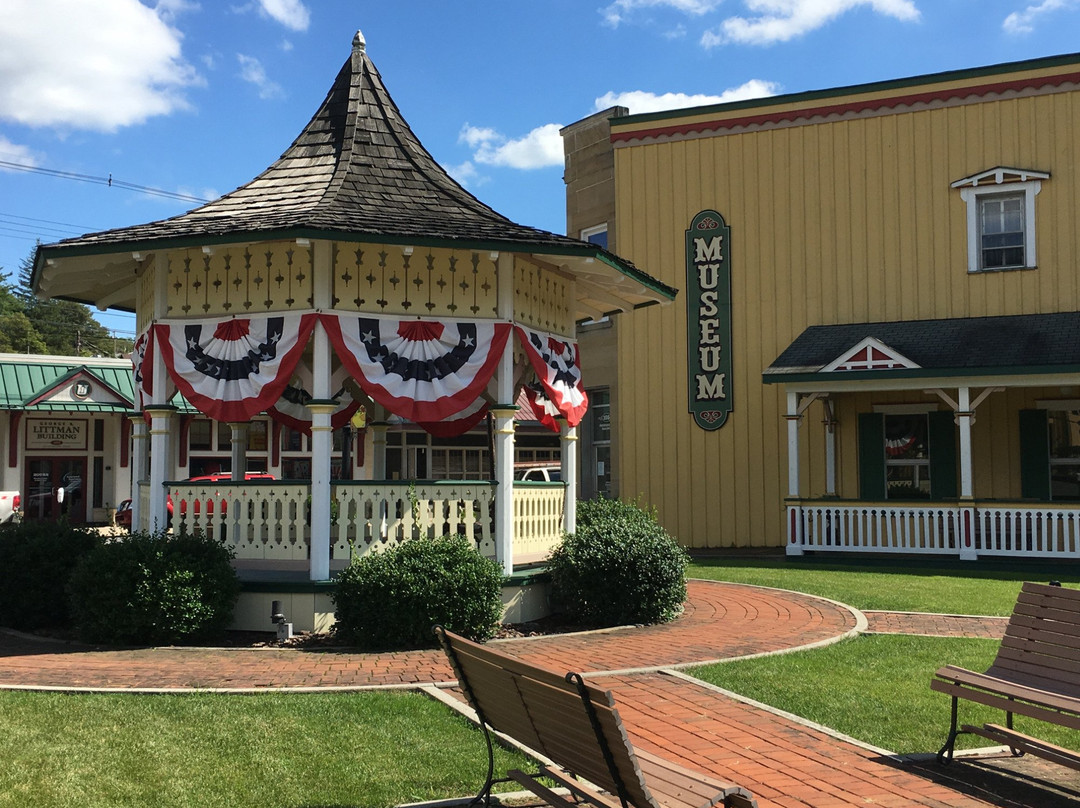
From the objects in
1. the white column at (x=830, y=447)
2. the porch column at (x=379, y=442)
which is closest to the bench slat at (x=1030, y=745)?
the porch column at (x=379, y=442)

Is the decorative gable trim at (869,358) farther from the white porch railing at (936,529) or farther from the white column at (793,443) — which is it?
the white porch railing at (936,529)

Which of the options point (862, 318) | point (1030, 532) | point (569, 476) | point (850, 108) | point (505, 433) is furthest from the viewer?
point (850, 108)

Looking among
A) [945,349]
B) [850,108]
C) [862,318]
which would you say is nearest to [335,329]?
[945,349]

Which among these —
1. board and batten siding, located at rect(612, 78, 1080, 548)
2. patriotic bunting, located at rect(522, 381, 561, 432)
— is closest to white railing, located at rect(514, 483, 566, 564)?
patriotic bunting, located at rect(522, 381, 561, 432)

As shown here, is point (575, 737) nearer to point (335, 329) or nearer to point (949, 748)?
point (949, 748)

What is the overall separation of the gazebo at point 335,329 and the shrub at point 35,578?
103 cm

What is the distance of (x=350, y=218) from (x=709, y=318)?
12.9m

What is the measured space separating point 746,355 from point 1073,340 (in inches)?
251

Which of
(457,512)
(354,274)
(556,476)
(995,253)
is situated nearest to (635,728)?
(457,512)

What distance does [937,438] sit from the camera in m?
20.2

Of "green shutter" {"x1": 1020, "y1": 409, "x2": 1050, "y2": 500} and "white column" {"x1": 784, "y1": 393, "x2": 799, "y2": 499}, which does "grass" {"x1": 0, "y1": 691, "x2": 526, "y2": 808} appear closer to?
"white column" {"x1": 784, "y1": 393, "x2": 799, "y2": 499}

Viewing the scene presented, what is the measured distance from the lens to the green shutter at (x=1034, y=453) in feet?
63.2

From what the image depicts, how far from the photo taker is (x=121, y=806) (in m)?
5.39

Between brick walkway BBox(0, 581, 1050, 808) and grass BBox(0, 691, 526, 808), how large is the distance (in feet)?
2.39
